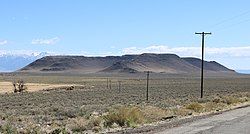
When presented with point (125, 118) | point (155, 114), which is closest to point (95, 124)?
point (125, 118)

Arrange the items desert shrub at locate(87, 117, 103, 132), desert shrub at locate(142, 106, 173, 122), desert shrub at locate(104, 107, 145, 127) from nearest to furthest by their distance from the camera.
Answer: desert shrub at locate(87, 117, 103, 132) → desert shrub at locate(104, 107, 145, 127) → desert shrub at locate(142, 106, 173, 122)

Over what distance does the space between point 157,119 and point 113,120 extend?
3.95 meters

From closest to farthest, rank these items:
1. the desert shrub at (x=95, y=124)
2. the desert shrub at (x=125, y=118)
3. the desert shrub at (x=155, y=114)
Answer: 1. the desert shrub at (x=95, y=124)
2. the desert shrub at (x=125, y=118)
3. the desert shrub at (x=155, y=114)

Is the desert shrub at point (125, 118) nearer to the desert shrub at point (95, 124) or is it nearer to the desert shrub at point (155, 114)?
the desert shrub at point (95, 124)

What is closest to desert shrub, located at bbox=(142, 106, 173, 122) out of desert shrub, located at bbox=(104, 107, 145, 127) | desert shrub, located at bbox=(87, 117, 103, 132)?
desert shrub, located at bbox=(104, 107, 145, 127)

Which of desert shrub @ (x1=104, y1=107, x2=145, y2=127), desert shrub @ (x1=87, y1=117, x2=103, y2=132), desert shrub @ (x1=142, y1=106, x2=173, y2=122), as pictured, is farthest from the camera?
desert shrub @ (x1=142, y1=106, x2=173, y2=122)

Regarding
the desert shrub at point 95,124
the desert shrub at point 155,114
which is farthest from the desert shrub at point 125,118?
the desert shrub at point 155,114

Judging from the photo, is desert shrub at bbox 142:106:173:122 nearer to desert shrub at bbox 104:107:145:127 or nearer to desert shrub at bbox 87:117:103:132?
desert shrub at bbox 104:107:145:127

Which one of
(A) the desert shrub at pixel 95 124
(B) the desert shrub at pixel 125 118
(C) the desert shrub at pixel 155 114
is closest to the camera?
(A) the desert shrub at pixel 95 124

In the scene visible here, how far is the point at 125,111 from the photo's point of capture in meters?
23.2

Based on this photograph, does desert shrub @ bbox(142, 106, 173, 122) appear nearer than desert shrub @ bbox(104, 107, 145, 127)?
No

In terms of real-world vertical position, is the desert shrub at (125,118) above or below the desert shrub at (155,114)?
above

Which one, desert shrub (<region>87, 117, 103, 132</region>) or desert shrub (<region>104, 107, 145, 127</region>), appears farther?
desert shrub (<region>104, 107, 145, 127</region>)

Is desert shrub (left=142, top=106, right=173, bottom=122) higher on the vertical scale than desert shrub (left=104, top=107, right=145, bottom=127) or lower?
lower
